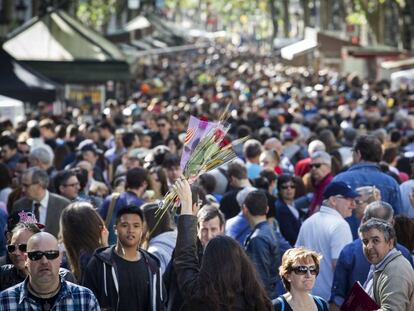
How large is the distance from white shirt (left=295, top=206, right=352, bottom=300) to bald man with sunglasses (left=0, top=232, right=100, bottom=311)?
3538 millimetres

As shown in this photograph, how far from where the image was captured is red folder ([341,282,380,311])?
741 centimetres

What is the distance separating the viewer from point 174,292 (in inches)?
286

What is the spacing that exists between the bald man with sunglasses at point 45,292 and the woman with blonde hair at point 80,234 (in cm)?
214

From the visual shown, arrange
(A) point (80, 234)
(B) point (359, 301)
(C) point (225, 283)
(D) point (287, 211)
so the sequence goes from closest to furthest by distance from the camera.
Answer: (C) point (225, 283) → (B) point (359, 301) → (A) point (80, 234) → (D) point (287, 211)

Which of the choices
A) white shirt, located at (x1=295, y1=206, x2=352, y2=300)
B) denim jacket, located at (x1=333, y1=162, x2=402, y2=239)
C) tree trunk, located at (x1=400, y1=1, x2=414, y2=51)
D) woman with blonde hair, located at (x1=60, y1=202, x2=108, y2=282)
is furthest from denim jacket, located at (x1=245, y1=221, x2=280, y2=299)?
tree trunk, located at (x1=400, y1=1, x2=414, y2=51)

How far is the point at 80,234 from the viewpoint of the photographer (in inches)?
329

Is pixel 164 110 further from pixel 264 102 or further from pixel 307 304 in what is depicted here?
pixel 307 304

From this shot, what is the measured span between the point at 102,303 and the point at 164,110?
69.5 feet

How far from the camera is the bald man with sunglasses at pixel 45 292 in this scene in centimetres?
607

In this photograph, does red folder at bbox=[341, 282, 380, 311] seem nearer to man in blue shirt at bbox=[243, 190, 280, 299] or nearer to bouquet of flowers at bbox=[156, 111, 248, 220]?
bouquet of flowers at bbox=[156, 111, 248, 220]

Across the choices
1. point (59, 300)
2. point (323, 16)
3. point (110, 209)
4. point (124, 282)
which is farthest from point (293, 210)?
point (323, 16)

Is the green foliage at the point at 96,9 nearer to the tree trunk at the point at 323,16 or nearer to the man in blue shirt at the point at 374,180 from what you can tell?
the tree trunk at the point at 323,16

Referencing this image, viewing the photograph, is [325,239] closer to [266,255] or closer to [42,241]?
[266,255]

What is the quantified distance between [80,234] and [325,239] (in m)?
2.03
